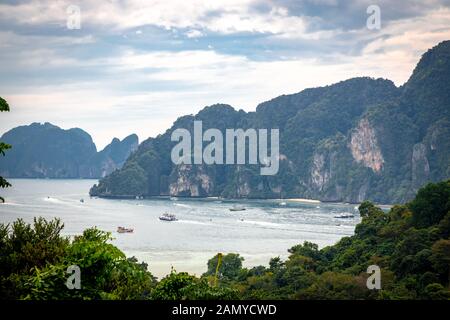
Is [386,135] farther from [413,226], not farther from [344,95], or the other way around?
[413,226]

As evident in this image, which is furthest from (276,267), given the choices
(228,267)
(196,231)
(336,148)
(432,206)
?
(336,148)

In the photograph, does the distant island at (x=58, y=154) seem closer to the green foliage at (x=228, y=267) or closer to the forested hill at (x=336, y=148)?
the forested hill at (x=336, y=148)

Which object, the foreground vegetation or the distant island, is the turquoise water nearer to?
the foreground vegetation

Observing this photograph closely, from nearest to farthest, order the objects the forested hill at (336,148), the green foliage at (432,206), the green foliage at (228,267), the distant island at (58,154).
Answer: the green foliage at (432,206)
the green foliage at (228,267)
the forested hill at (336,148)
the distant island at (58,154)

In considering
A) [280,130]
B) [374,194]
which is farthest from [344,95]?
[374,194]

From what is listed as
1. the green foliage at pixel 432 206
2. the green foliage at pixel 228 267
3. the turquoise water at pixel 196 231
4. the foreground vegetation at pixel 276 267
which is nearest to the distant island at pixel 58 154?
the turquoise water at pixel 196 231
